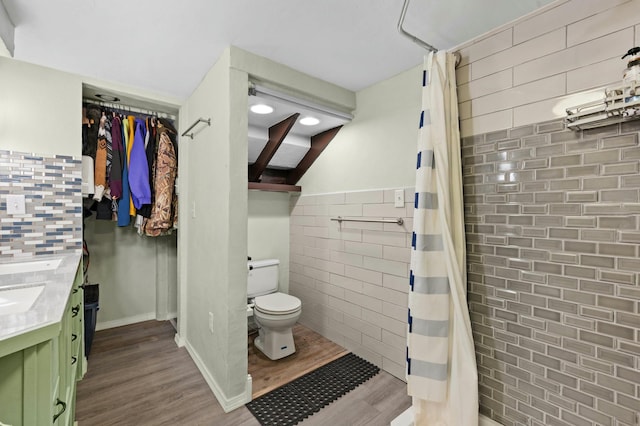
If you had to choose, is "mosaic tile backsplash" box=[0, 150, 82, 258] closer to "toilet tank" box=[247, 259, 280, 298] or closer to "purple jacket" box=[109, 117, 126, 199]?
"purple jacket" box=[109, 117, 126, 199]

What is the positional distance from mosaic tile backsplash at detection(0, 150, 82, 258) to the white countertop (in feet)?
0.64

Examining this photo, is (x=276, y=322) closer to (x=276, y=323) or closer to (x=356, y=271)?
(x=276, y=323)

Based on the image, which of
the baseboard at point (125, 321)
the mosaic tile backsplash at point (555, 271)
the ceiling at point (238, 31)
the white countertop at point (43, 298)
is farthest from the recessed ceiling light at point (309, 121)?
the baseboard at point (125, 321)

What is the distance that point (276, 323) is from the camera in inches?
84.8

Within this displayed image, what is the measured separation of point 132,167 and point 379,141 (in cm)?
212

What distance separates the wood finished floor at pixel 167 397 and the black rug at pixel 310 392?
0.05 metres

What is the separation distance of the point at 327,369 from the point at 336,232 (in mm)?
1086

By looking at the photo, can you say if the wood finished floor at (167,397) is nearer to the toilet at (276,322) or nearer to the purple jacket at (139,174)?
the toilet at (276,322)

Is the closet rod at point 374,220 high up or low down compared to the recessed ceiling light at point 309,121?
down

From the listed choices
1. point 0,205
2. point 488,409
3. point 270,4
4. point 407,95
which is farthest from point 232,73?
point 488,409

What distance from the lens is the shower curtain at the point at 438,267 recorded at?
1.37 m

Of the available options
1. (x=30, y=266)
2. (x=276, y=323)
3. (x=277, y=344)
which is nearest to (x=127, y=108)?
(x=30, y=266)

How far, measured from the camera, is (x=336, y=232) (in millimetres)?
2520

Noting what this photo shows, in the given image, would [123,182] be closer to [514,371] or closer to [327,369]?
Answer: [327,369]
